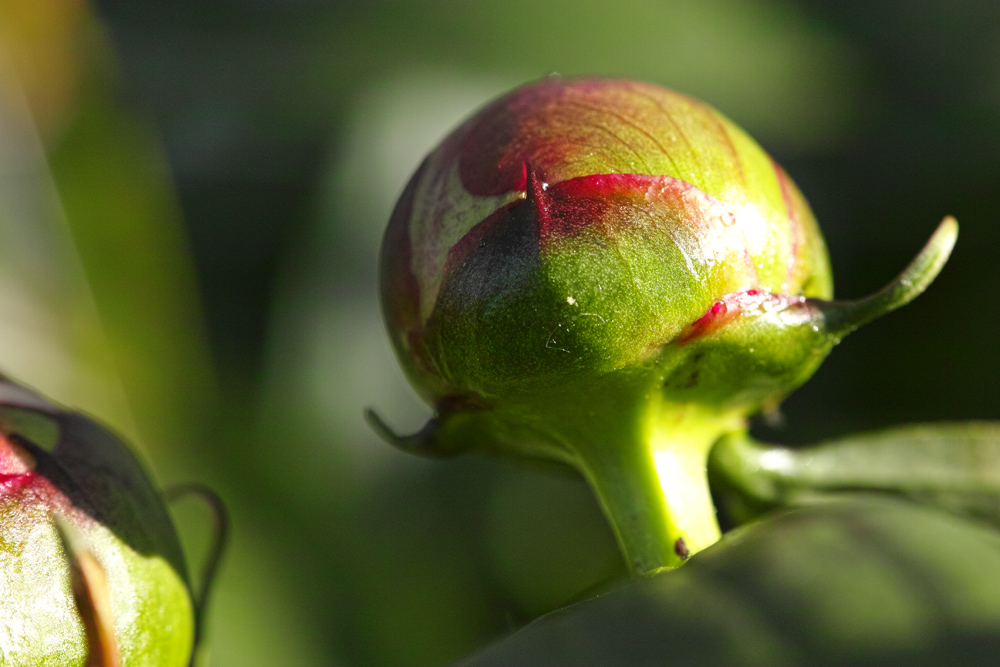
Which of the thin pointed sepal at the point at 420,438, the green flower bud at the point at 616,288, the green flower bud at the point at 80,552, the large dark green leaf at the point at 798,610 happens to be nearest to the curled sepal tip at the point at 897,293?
the green flower bud at the point at 616,288

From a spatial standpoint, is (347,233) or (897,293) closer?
(897,293)

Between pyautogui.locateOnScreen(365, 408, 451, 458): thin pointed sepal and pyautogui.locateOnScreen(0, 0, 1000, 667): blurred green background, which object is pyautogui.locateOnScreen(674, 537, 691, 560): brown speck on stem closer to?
pyautogui.locateOnScreen(365, 408, 451, 458): thin pointed sepal

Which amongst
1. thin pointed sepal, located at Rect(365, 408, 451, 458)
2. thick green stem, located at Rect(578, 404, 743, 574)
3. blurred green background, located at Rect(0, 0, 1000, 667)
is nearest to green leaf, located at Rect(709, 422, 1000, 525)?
thick green stem, located at Rect(578, 404, 743, 574)

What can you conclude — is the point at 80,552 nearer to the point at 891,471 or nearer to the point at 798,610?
the point at 798,610

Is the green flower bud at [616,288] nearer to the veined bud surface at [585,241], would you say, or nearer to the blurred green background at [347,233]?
the veined bud surface at [585,241]

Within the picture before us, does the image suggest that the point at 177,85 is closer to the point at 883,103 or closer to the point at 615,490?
the point at 883,103

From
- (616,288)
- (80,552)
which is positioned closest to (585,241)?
(616,288)

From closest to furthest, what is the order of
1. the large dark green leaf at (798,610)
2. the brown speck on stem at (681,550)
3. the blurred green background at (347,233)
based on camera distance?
the large dark green leaf at (798,610) < the brown speck on stem at (681,550) < the blurred green background at (347,233)
